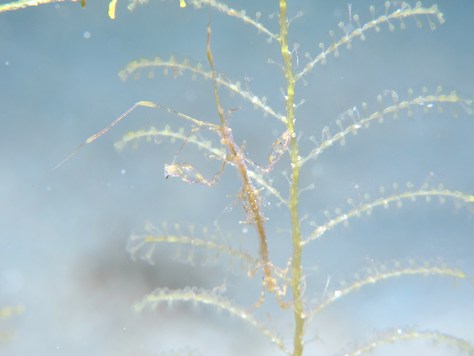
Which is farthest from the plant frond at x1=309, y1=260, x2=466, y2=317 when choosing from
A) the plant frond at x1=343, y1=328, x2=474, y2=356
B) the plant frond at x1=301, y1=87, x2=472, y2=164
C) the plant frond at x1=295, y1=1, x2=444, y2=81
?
the plant frond at x1=295, y1=1, x2=444, y2=81

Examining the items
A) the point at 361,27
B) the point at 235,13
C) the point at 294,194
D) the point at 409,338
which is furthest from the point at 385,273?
the point at 235,13

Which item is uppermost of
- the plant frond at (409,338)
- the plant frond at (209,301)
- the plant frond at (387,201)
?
the plant frond at (387,201)

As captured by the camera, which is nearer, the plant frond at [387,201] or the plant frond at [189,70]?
the plant frond at [189,70]

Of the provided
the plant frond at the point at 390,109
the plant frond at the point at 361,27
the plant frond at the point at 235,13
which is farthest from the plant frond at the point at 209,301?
the plant frond at the point at 235,13

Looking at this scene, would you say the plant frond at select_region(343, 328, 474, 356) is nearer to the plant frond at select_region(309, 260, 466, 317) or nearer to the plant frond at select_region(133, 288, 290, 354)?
the plant frond at select_region(309, 260, 466, 317)

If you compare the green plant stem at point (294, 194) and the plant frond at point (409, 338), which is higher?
the green plant stem at point (294, 194)

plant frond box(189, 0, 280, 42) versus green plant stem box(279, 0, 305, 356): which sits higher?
plant frond box(189, 0, 280, 42)

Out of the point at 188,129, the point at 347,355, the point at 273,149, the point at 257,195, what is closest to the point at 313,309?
the point at 347,355

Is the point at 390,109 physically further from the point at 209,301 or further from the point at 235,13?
the point at 209,301

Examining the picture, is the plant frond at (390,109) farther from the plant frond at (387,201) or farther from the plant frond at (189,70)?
the plant frond at (387,201)
